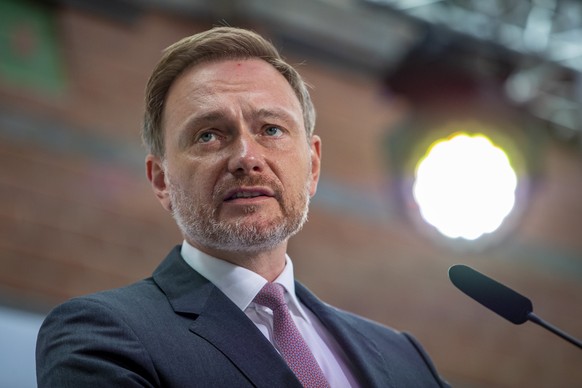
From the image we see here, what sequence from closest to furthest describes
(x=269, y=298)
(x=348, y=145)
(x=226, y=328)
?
(x=226, y=328), (x=269, y=298), (x=348, y=145)

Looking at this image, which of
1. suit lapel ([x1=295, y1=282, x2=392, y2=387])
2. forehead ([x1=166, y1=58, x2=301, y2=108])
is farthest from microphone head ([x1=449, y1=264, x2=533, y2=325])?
forehead ([x1=166, y1=58, x2=301, y2=108])

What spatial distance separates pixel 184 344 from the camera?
1245 mm

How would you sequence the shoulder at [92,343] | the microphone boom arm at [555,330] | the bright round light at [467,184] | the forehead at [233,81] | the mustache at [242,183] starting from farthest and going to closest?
the bright round light at [467,184]
the forehead at [233,81]
the mustache at [242,183]
the microphone boom arm at [555,330]
the shoulder at [92,343]

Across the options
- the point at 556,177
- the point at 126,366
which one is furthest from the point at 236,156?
the point at 556,177

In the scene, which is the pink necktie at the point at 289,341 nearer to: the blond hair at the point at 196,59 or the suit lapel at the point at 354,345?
the suit lapel at the point at 354,345

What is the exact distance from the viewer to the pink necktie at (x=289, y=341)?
4.26 feet

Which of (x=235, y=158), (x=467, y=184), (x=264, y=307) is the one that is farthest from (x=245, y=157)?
(x=467, y=184)

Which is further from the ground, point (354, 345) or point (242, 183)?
point (242, 183)

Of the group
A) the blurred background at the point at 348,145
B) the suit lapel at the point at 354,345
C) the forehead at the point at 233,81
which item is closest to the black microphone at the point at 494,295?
the suit lapel at the point at 354,345

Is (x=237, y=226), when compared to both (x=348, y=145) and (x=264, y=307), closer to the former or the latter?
(x=264, y=307)

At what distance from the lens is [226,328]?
4.24 feet

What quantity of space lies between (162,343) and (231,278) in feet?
0.68

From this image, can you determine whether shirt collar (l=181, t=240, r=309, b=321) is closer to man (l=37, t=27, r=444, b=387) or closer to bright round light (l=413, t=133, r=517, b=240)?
man (l=37, t=27, r=444, b=387)

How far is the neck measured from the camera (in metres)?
1.43
